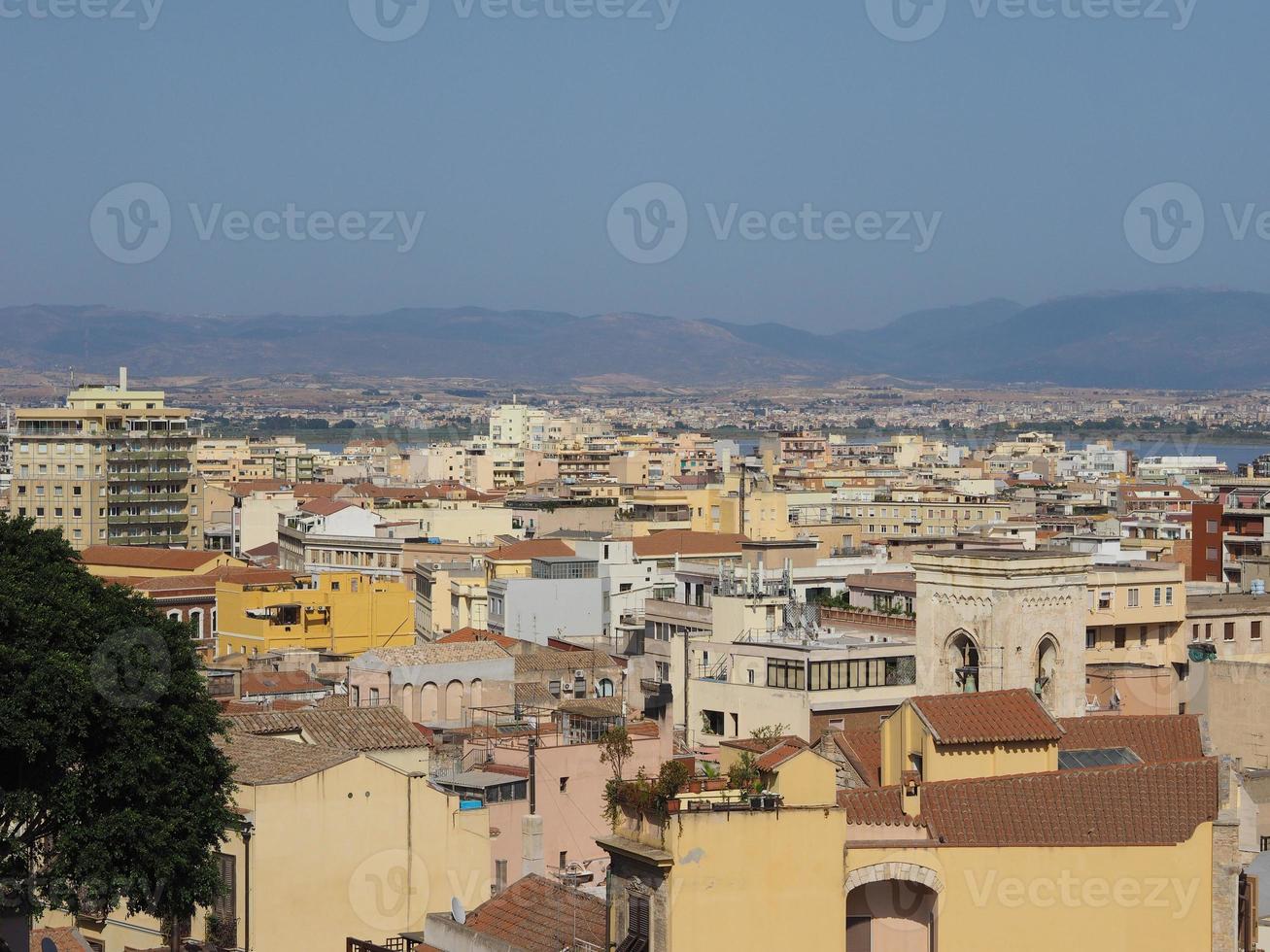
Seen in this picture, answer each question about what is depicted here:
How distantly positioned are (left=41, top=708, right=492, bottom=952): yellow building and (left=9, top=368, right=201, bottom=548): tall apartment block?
64627mm

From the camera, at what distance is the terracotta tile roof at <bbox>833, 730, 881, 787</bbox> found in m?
17.7

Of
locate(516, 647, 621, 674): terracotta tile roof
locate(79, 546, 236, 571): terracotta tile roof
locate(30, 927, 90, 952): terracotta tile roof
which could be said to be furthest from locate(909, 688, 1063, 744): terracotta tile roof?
locate(79, 546, 236, 571): terracotta tile roof

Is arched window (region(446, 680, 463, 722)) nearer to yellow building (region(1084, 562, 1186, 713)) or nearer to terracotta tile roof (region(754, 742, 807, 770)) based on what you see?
yellow building (region(1084, 562, 1186, 713))

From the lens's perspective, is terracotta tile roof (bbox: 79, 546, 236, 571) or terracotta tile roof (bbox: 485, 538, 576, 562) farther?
terracotta tile roof (bbox: 79, 546, 236, 571)

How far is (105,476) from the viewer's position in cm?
8244

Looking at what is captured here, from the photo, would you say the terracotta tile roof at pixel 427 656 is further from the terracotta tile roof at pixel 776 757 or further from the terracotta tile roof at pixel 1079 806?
the terracotta tile roof at pixel 1079 806

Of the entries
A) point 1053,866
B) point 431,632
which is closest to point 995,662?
point 1053,866

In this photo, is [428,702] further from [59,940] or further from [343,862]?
[59,940]

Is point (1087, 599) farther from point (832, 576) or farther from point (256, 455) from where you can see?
point (256, 455)

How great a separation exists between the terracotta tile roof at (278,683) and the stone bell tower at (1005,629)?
25.2 feet

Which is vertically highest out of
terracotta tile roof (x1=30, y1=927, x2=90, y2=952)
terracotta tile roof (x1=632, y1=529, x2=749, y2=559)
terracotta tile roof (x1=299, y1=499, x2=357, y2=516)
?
terracotta tile roof (x1=299, y1=499, x2=357, y2=516)

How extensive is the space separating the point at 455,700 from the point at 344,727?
650cm

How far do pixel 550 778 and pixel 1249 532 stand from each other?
110ft

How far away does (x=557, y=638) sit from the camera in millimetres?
39281
